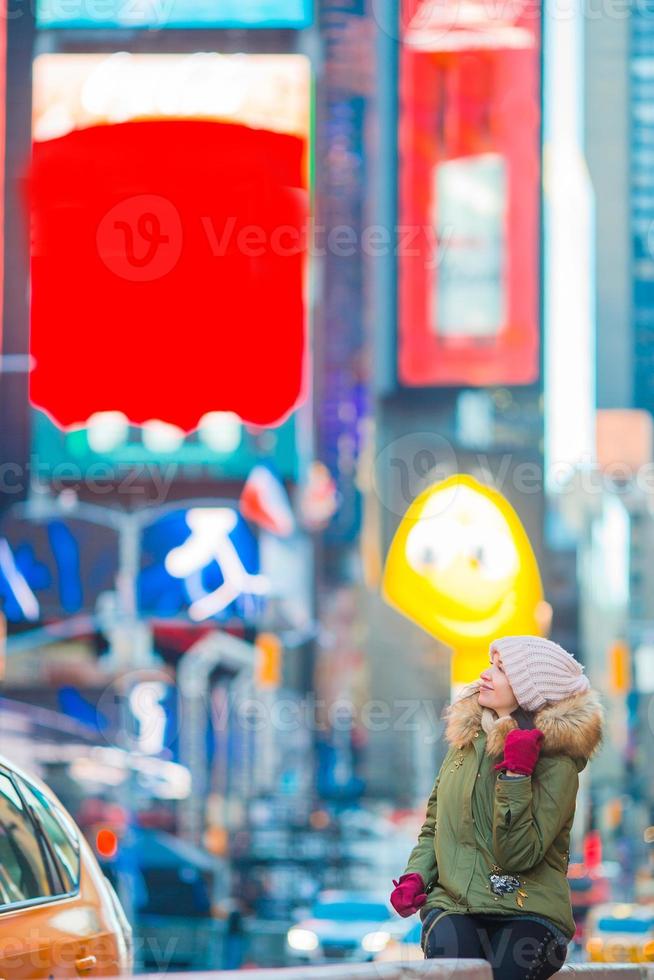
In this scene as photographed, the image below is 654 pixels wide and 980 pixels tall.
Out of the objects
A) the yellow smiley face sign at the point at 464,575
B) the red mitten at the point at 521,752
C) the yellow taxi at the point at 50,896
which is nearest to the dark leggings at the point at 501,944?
the red mitten at the point at 521,752

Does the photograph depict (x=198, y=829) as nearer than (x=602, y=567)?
Yes

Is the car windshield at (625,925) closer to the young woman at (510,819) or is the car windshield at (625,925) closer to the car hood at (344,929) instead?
the car hood at (344,929)

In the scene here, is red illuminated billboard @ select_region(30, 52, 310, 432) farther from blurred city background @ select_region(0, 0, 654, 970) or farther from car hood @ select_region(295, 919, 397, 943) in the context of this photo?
car hood @ select_region(295, 919, 397, 943)

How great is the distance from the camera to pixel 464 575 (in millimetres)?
22438

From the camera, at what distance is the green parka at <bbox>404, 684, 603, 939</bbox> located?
478 centimetres

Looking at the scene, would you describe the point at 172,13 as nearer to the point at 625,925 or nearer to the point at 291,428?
the point at 291,428

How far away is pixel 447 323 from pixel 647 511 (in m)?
3.32

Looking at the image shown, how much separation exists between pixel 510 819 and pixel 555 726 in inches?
10.0

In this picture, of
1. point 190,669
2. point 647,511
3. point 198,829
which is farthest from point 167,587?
point 647,511

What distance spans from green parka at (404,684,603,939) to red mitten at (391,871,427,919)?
3 centimetres

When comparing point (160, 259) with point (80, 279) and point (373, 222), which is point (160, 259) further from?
point (373, 222)

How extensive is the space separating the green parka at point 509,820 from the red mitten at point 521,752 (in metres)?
0.03

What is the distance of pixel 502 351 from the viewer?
73.4 feet

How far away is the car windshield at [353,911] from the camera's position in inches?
669
